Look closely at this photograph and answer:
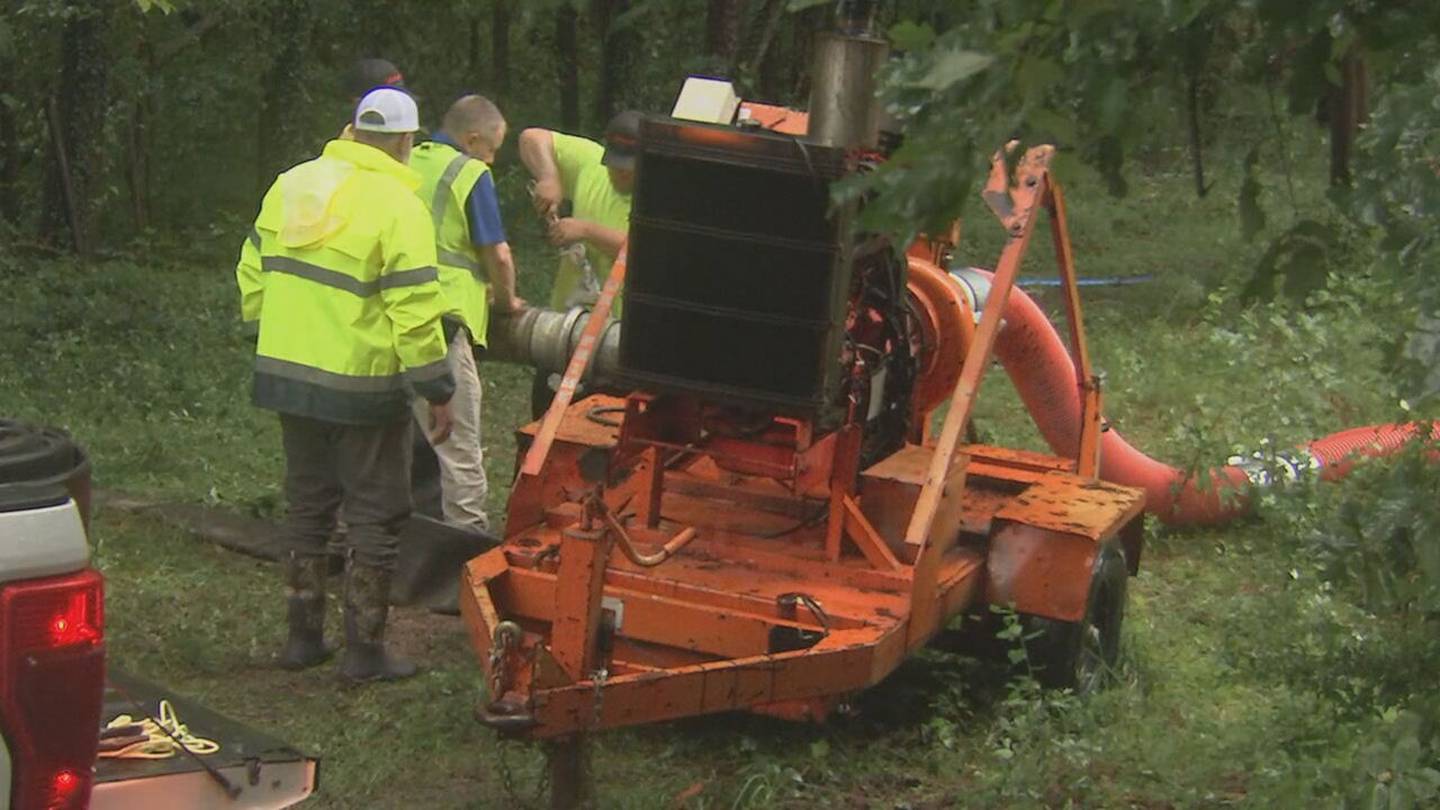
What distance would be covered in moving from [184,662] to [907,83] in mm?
Result: 4881

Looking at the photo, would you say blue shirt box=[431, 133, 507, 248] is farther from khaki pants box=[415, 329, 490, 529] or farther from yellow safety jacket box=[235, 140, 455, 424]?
yellow safety jacket box=[235, 140, 455, 424]

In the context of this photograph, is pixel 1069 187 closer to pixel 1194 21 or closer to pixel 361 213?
pixel 1194 21

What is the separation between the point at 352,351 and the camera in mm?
6988

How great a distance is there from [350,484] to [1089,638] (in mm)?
2527

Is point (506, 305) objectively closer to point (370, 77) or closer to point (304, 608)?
point (370, 77)

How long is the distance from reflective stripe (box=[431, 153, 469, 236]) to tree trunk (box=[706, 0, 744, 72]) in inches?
240

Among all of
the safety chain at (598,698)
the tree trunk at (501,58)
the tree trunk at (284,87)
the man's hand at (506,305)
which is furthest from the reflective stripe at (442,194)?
the tree trunk at (501,58)

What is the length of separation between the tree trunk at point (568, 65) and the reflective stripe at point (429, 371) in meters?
17.8

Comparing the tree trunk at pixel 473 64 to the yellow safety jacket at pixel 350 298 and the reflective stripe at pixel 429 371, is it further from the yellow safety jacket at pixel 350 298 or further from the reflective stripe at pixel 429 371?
the reflective stripe at pixel 429 371

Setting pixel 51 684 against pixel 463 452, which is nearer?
pixel 51 684

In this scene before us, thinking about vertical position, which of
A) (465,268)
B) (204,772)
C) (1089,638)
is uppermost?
(465,268)

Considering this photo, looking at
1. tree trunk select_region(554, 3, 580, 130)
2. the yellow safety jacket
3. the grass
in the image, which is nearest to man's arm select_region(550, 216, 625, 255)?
the grass

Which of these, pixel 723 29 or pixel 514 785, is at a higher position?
pixel 723 29

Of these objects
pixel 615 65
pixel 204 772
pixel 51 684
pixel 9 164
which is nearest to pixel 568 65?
pixel 615 65
